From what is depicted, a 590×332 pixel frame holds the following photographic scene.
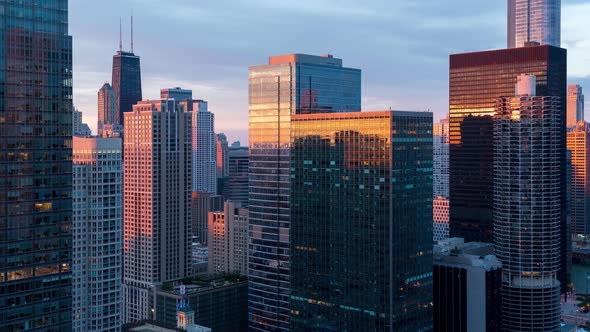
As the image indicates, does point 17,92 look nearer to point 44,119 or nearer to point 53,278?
point 44,119

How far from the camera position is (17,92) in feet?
459

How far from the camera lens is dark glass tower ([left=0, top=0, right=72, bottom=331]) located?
13675 cm

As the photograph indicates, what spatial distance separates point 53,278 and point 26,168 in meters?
22.5

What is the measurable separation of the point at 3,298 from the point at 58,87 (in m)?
43.0

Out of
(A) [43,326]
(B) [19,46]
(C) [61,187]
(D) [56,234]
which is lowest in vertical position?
(A) [43,326]

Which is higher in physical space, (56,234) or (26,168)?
(26,168)

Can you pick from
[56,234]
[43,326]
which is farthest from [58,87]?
[43,326]

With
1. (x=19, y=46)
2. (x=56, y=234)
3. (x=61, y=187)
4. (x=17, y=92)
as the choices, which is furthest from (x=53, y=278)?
(x=19, y=46)

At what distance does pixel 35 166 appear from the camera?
141375mm

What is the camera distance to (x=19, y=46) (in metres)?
139

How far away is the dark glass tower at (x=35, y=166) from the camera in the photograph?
449 ft

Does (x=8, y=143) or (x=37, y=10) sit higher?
(x=37, y=10)

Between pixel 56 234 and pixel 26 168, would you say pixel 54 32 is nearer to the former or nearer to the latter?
pixel 26 168

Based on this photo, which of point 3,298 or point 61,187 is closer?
point 3,298
